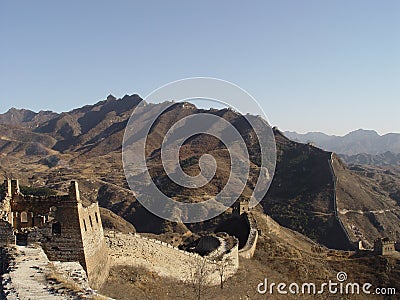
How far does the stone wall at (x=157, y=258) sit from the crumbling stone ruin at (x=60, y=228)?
191 centimetres

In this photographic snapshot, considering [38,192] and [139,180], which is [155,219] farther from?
[139,180]

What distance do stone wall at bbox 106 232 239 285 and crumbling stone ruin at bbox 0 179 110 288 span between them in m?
1.91

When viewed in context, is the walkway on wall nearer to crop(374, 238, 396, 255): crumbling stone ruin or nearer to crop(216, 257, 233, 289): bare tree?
crop(216, 257, 233, 289): bare tree

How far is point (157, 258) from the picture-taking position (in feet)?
75.5

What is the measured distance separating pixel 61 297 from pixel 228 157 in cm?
13164

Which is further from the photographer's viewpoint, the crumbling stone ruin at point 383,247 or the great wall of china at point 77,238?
the crumbling stone ruin at point 383,247

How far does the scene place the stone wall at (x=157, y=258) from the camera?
20.6m

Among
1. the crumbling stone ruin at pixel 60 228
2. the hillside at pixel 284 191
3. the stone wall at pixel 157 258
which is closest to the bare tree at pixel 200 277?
the stone wall at pixel 157 258

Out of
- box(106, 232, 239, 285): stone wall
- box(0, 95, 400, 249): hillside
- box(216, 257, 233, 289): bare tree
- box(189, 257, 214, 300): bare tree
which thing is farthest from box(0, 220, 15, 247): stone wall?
box(0, 95, 400, 249): hillside

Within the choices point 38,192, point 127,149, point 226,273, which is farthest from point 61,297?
point 127,149

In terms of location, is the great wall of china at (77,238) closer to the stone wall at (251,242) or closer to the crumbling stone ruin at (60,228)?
the crumbling stone ruin at (60,228)

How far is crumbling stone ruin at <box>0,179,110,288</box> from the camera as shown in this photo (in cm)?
1583

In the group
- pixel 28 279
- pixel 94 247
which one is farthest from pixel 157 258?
pixel 28 279

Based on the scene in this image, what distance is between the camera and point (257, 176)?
126 m
